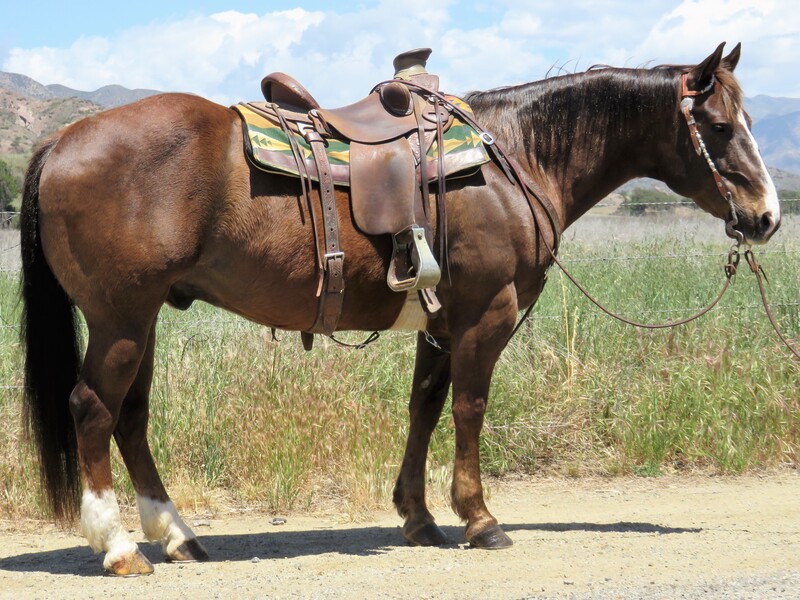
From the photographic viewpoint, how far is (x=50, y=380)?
4324mm

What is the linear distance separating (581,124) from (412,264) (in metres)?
1.27

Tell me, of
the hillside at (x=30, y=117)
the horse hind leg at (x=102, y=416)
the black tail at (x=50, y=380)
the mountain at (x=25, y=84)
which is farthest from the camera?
the mountain at (x=25, y=84)

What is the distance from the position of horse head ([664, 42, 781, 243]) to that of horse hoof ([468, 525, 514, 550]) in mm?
1877

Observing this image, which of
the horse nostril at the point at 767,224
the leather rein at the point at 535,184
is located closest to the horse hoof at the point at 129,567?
the leather rein at the point at 535,184

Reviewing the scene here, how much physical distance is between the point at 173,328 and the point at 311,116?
11.4ft

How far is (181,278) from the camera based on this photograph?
4109mm

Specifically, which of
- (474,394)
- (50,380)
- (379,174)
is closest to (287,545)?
(474,394)

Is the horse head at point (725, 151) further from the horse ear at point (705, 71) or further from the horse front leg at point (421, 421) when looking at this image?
the horse front leg at point (421, 421)

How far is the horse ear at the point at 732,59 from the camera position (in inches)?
188

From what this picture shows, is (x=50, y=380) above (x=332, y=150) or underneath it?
underneath

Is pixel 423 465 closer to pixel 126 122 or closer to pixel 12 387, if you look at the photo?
pixel 126 122

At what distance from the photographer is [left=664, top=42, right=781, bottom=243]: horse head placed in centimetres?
469

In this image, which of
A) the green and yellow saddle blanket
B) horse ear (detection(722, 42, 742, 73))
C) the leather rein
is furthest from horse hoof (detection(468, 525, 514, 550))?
horse ear (detection(722, 42, 742, 73))

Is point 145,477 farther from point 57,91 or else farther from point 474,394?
point 57,91
